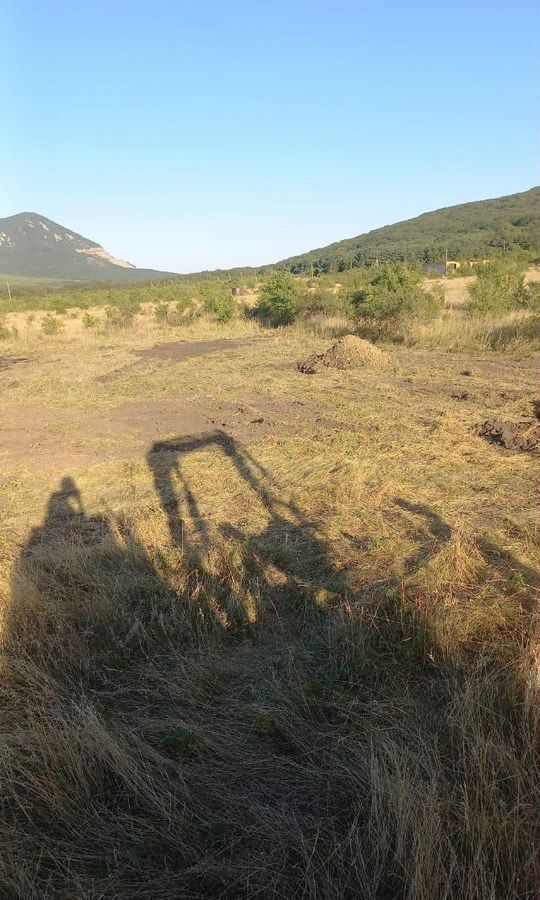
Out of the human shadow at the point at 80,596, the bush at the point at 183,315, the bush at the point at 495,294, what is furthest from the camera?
the bush at the point at 183,315

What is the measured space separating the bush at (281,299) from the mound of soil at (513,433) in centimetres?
1494

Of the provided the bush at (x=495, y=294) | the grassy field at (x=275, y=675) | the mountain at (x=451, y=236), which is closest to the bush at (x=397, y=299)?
the bush at (x=495, y=294)

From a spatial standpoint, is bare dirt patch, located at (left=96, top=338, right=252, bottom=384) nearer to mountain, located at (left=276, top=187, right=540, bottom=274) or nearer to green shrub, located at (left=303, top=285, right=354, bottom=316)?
green shrub, located at (left=303, top=285, right=354, bottom=316)

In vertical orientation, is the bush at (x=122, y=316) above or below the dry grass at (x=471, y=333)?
above

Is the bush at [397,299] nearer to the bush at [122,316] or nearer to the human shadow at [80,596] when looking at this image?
the bush at [122,316]

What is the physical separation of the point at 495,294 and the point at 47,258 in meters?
183

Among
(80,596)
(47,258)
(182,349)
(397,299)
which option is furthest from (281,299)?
(47,258)

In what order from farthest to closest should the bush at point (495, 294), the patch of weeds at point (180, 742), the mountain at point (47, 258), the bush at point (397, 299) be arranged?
the mountain at point (47, 258) → the bush at point (397, 299) → the bush at point (495, 294) → the patch of weeds at point (180, 742)

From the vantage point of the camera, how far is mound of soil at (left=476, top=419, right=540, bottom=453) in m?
6.28

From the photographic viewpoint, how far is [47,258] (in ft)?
555

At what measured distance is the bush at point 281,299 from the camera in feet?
68.8

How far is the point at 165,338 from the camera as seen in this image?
1934cm

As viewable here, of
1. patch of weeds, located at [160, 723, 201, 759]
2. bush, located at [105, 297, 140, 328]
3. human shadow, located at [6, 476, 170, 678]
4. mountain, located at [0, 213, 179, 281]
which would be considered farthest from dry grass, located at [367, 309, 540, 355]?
mountain, located at [0, 213, 179, 281]

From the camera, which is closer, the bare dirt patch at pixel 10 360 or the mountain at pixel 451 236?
the bare dirt patch at pixel 10 360
